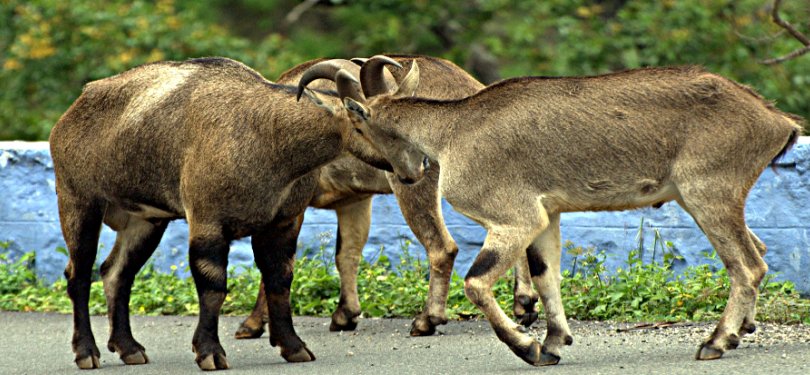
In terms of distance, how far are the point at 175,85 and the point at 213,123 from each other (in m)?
0.60

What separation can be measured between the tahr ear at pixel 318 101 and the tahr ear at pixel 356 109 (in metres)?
0.18

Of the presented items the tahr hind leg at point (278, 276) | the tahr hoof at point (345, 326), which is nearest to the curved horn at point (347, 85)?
the tahr hind leg at point (278, 276)

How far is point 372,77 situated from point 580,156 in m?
1.45

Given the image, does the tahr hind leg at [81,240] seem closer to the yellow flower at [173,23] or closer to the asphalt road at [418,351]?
the asphalt road at [418,351]

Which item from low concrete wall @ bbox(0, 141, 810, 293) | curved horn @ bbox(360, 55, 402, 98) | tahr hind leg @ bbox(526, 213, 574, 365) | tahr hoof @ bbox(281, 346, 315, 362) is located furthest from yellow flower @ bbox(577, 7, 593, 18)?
tahr hoof @ bbox(281, 346, 315, 362)

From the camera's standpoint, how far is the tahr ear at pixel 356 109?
8.66 metres

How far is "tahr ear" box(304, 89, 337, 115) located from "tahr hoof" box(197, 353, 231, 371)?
169cm

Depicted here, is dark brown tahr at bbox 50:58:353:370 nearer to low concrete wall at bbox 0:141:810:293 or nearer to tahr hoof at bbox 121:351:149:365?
tahr hoof at bbox 121:351:149:365

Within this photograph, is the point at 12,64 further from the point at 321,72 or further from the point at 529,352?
the point at 529,352

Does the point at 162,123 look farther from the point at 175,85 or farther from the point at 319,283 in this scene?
the point at 319,283

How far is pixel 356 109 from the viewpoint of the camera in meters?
8.70

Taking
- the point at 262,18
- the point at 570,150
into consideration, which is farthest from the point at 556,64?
the point at 262,18

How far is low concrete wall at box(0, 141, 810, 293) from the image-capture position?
425 inches

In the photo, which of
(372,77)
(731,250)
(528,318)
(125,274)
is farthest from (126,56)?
(731,250)
